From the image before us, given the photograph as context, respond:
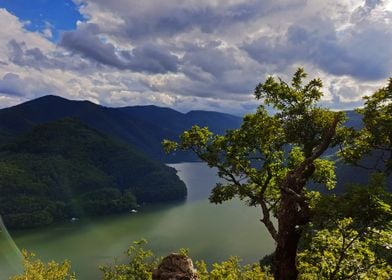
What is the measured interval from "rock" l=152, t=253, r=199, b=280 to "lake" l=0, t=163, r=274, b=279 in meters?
81.8

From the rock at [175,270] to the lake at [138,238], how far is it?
8176cm

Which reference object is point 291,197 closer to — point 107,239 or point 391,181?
point 107,239

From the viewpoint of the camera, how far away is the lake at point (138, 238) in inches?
4641

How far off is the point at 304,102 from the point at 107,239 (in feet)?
467

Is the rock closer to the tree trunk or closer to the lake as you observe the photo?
the tree trunk

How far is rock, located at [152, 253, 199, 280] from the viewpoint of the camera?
635 inches

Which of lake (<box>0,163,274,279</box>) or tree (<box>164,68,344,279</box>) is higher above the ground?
tree (<box>164,68,344,279</box>)

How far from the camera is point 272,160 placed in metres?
18.8

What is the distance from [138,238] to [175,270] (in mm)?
137146

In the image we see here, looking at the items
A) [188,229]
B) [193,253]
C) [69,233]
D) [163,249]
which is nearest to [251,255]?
[193,253]

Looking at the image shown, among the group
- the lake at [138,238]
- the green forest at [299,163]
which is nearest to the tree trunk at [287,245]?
the green forest at [299,163]

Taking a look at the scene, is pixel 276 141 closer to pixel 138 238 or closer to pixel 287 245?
pixel 287 245

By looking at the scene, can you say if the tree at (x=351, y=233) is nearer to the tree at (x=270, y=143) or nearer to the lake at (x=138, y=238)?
the tree at (x=270, y=143)

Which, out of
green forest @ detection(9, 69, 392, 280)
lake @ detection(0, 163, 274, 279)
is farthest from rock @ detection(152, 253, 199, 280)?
lake @ detection(0, 163, 274, 279)
